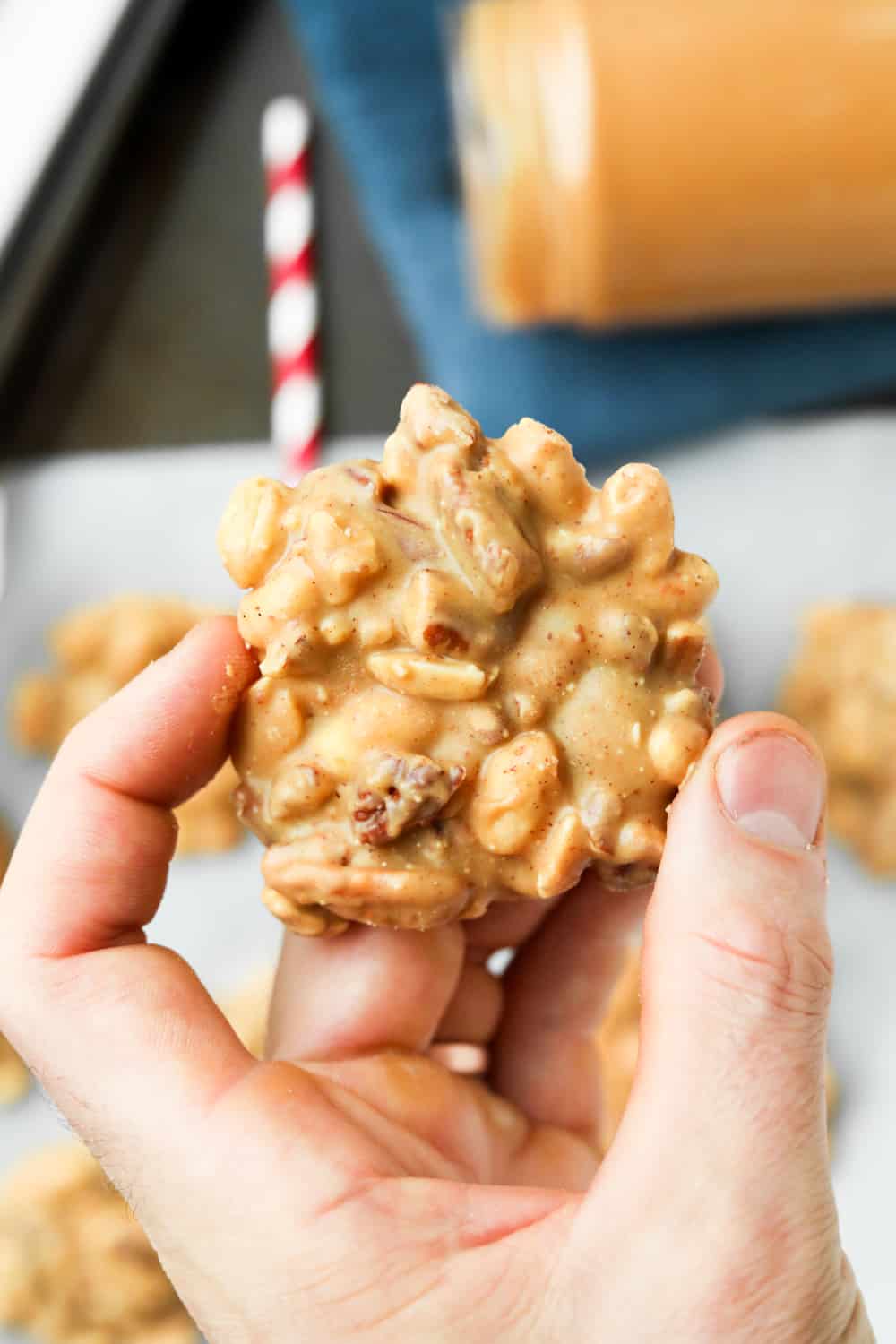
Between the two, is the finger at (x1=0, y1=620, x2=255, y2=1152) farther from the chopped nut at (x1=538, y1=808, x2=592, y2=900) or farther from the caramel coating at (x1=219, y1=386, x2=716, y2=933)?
the chopped nut at (x1=538, y1=808, x2=592, y2=900)

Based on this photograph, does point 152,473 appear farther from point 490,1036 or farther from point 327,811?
point 327,811

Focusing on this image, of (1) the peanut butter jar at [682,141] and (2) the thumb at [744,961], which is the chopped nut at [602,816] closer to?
(2) the thumb at [744,961]

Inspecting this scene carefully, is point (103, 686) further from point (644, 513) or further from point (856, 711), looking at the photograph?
point (644, 513)

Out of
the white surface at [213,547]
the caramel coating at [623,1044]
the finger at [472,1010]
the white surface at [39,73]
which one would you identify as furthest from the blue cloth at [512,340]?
the finger at [472,1010]

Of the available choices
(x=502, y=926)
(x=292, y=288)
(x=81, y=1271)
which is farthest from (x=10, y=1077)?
(x=292, y=288)

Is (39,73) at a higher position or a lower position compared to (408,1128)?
higher

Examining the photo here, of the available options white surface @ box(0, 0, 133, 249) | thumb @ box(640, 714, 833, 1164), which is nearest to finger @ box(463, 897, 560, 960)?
thumb @ box(640, 714, 833, 1164)

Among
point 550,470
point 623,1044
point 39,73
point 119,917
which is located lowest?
point 623,1044
